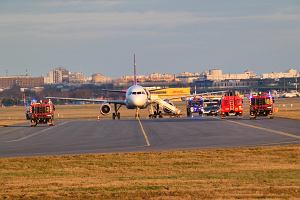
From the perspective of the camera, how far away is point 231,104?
82.1 meters

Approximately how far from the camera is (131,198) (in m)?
20.7

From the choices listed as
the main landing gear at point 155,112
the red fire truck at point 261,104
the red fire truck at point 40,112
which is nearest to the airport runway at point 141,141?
the red fire truck at point 40,112

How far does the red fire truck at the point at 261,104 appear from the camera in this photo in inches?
2931

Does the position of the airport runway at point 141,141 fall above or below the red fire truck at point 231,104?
below

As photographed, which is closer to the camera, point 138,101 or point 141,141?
point 141,141

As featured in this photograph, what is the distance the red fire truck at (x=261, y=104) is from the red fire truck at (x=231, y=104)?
Result: 5211 millimetres

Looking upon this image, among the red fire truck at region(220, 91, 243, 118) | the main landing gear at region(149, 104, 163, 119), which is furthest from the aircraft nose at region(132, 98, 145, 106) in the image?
the red fire truck at region(220, 91, 243, 118)

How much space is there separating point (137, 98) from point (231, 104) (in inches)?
595

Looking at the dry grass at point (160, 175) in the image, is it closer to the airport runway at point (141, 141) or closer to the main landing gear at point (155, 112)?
the airport runway at point (141, 141)

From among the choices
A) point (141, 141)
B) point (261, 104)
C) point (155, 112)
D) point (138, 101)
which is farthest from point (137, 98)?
point (141, 141)

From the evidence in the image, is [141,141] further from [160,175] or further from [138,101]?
[138,101]

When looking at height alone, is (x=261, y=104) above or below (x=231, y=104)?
above

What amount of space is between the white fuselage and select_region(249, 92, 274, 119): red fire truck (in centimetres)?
2068

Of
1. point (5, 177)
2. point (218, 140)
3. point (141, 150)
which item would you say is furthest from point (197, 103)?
point (5, 177)
